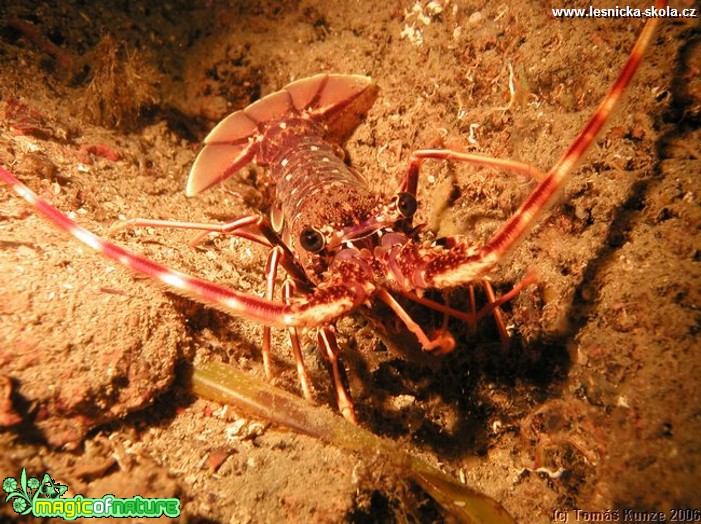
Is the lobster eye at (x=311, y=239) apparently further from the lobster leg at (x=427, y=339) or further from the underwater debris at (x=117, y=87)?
the underwater debris at (x=117, y=87)

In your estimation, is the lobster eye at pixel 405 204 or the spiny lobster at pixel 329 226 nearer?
the spiny lobster at pixel 329 226

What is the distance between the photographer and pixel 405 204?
259 centimetres

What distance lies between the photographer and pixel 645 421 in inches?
74.4

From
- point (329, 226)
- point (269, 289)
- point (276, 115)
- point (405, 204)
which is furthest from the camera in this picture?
point (276, 115)

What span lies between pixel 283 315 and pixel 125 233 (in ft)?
6.26

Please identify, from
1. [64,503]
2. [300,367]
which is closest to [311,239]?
[300,367]

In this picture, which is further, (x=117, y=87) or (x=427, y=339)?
(x=117, y=87)

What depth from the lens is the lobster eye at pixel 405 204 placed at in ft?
8.48

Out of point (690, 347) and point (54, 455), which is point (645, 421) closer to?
point (690, 347)

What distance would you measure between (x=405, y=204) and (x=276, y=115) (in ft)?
8.57

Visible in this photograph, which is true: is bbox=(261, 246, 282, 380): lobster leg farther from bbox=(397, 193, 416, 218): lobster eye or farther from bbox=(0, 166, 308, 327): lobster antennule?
bbox=(397, 193, 416, 218): lobster eye

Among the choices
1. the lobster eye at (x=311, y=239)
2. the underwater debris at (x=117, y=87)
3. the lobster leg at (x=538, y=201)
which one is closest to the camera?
the lobster leg at (x=538, y=201)

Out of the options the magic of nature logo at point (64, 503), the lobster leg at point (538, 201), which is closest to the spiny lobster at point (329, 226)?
the lobster leg at point (538, 201)

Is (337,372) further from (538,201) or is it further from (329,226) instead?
(538,201)
